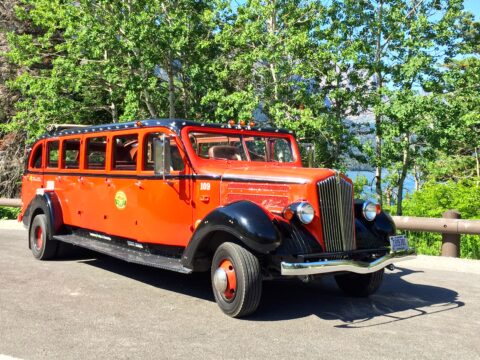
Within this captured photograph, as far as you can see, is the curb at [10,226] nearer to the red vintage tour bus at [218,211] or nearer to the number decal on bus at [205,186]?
the red vintage tour bus at [218,211]

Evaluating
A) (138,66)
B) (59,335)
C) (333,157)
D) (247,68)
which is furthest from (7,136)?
(59,335)

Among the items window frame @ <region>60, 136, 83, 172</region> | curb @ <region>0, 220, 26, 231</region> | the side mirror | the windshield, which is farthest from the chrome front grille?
curb @ <region>0, 220, 26, 231</region>

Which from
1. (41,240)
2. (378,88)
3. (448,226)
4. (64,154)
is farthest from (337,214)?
(378,88)

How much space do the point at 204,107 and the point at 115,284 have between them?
1016 cm

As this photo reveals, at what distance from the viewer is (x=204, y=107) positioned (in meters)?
16.0

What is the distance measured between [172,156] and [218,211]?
1300 mm

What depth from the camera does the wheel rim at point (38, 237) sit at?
8393mm

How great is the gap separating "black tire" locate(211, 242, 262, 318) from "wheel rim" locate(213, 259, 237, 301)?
3cm

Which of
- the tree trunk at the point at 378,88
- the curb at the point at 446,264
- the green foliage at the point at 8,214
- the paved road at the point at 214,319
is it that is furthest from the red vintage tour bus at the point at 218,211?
the green foliage at the point at 8,214

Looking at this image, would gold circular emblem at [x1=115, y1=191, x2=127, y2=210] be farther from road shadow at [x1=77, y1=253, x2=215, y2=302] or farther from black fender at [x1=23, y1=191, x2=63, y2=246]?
black fender at [x1=23, y1=191, x2=63, y2=246]

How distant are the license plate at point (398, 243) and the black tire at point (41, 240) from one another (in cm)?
539

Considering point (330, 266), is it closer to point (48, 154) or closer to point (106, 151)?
point (106, 151)

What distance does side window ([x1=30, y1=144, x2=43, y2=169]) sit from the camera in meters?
9.33

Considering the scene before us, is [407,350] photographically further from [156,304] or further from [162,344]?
[156,304]
